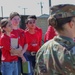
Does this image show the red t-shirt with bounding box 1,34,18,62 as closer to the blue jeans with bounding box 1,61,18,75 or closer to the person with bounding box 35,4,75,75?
the blue jeans with bounding box 1,61,18,75

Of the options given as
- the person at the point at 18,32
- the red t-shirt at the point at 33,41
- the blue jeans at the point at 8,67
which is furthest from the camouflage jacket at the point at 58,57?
the red t-shirt at the point at 33,41

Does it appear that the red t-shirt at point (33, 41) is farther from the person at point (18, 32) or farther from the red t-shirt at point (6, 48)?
the red t-shirt at point (6, 48)

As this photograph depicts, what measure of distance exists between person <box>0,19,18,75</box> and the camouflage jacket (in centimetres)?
372

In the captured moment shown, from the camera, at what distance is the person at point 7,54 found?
638 centimetres

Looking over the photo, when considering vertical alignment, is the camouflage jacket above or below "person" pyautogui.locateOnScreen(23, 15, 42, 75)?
above

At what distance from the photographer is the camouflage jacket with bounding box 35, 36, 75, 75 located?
2.56 m

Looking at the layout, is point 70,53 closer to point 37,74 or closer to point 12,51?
point 37,74

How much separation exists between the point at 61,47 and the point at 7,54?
156 inches

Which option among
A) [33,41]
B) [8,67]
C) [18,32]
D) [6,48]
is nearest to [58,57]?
[8,67]

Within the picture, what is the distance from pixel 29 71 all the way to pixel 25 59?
268 mm

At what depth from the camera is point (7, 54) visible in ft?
21.3

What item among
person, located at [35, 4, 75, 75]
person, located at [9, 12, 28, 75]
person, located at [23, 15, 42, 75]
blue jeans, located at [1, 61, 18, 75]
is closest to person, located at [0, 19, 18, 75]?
blue jeans, located at [1, 61, 18, 75]

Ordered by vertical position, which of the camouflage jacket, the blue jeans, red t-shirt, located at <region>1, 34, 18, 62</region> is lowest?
the blue jeans

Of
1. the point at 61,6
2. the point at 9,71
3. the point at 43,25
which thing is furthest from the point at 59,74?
the point at 43,25
